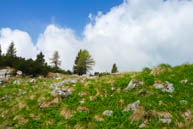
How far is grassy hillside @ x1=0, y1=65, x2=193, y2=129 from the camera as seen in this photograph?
212 inches

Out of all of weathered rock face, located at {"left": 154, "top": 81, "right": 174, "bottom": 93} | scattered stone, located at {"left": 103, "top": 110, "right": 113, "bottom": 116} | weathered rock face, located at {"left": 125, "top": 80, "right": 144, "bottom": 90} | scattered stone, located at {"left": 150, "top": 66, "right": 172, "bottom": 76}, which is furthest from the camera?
scattered stone, located at {"left": 150, "top": 66, "right": 172, "bottom": 76}

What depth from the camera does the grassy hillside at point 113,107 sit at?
212 inches

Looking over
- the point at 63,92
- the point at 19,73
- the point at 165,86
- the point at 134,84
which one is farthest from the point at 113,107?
the point at 19,73

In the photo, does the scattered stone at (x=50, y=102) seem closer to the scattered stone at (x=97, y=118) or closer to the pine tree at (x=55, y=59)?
the scattered stone at (x=97, y=118)

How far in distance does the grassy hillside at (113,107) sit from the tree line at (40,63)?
1792cm

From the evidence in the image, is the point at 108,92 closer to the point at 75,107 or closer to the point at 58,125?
the point at 75,107

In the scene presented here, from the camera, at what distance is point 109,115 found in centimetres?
598

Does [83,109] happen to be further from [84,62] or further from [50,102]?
[84,62]

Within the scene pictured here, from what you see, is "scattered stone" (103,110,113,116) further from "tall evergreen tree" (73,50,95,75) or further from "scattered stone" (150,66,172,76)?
"tall evergreen tree" (73,50,95,75)

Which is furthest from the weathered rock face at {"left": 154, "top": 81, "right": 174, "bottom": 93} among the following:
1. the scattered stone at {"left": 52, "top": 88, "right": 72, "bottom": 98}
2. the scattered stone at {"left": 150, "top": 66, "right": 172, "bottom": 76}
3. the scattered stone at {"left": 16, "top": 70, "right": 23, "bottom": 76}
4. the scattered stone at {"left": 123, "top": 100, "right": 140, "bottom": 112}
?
the scattered stone at {"left": 16, "top": 70, "right": 23, "bottom": 76}

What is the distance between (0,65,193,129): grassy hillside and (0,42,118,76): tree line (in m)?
17.9

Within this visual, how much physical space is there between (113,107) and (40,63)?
27.0m

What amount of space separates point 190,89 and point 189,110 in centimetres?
167

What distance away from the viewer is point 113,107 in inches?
256
